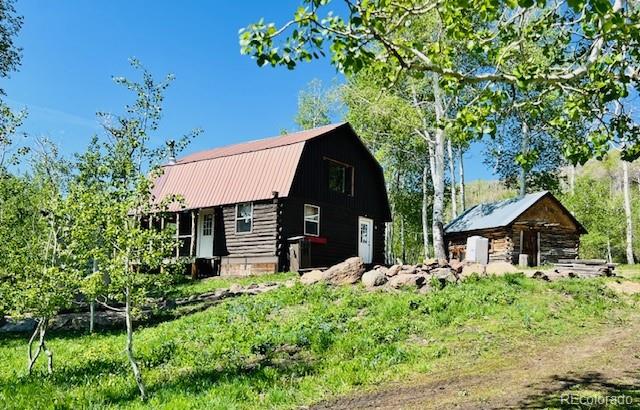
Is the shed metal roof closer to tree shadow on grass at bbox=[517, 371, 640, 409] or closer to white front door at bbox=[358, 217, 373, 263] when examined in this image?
white front door at bbox=[358, 217, 373, 263]

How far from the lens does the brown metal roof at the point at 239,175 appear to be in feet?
77.7

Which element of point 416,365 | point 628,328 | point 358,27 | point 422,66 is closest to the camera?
point 358,27

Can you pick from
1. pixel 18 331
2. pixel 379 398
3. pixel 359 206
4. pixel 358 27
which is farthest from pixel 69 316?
pixel 359 206

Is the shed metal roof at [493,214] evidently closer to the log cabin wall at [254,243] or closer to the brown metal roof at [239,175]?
the brown metal roof at [239,175]

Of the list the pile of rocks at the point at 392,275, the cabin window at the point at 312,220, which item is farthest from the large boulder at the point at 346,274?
the cabin window at the point at 312,220

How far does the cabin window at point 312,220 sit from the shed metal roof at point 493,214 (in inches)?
388

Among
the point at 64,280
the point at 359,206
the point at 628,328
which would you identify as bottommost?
the point at 628,328

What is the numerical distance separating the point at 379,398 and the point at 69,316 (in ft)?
40.3

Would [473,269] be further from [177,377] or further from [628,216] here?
[628,216]

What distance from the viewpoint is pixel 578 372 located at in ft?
24.6

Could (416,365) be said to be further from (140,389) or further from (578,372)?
(140,389)

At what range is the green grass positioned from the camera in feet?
24.8

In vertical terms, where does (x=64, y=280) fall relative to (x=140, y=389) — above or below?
above

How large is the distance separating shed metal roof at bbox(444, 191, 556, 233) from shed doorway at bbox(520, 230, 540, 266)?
145 centimetres
